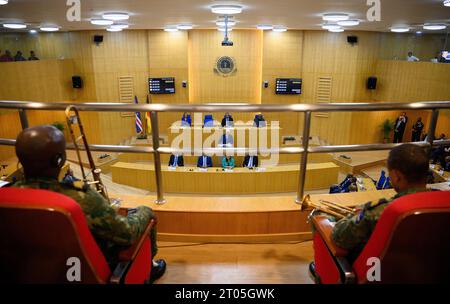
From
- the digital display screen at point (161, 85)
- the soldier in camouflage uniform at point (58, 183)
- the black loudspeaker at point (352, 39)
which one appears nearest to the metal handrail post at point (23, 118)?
the soldier in camouflage uniform at point (58, 183)

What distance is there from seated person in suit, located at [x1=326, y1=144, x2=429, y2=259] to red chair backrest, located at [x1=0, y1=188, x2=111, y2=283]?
44.4 inches

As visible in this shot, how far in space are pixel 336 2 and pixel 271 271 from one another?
14.0 ft

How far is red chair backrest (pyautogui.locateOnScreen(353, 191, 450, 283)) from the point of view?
45.2 inches

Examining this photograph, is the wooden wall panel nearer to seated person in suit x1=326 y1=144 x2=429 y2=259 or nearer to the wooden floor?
the wooden floor

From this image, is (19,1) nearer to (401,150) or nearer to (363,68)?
(401,150)

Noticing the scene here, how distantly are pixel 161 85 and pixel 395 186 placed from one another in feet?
39.4

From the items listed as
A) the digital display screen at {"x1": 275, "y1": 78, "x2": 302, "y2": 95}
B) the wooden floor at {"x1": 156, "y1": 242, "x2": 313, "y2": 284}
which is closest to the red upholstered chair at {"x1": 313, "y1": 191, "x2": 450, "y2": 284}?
the wooden floor at {"x1": 156, "y1": 242, "x2": 313, "y2": 284}

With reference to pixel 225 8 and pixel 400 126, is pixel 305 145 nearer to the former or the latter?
pixel 225 8

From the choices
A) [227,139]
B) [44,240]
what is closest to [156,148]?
[44,240]

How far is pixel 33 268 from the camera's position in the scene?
4.09 ft

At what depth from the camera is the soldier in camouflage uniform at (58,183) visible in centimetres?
129

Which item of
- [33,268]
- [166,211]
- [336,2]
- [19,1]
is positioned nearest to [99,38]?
[19,1]
